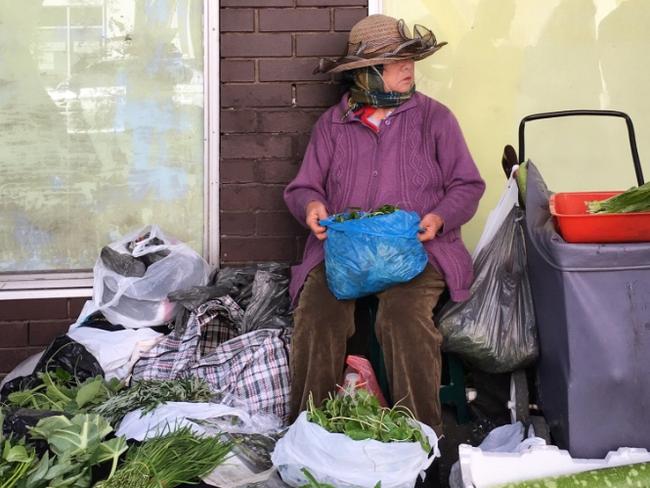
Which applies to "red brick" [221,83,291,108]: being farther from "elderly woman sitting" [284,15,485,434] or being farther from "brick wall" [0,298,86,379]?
"brick wall" [0,298,86,379]

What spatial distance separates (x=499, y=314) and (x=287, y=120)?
1.50 meters

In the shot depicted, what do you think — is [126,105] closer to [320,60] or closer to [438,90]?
[320,60]

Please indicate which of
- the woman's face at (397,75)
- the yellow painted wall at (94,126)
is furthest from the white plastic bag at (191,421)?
the woman's face at (397,75)

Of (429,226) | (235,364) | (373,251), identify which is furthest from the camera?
(235,364)

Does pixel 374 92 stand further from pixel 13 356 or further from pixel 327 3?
pixel 13 356

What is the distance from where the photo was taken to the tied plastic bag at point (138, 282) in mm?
3955

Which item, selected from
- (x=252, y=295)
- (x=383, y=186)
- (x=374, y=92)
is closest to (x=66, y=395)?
(x=252, y=295)

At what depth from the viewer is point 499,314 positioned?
11.3ft

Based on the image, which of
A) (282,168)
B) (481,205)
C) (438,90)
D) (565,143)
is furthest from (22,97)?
(565,143)

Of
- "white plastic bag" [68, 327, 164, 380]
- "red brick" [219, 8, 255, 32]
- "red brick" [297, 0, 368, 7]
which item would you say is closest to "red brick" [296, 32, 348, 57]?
"red brick" [297, 0, 368, 7]

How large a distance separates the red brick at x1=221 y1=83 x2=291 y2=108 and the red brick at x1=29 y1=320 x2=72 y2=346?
4.55 ft

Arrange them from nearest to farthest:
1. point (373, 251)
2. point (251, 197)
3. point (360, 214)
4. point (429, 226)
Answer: point (373, 251)
point (360, 214)
point (429, 226)
point (251, 197)

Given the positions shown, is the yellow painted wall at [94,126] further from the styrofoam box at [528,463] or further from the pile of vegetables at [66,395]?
the styrofoam box at [528,463]

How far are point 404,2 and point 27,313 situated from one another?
242cm
